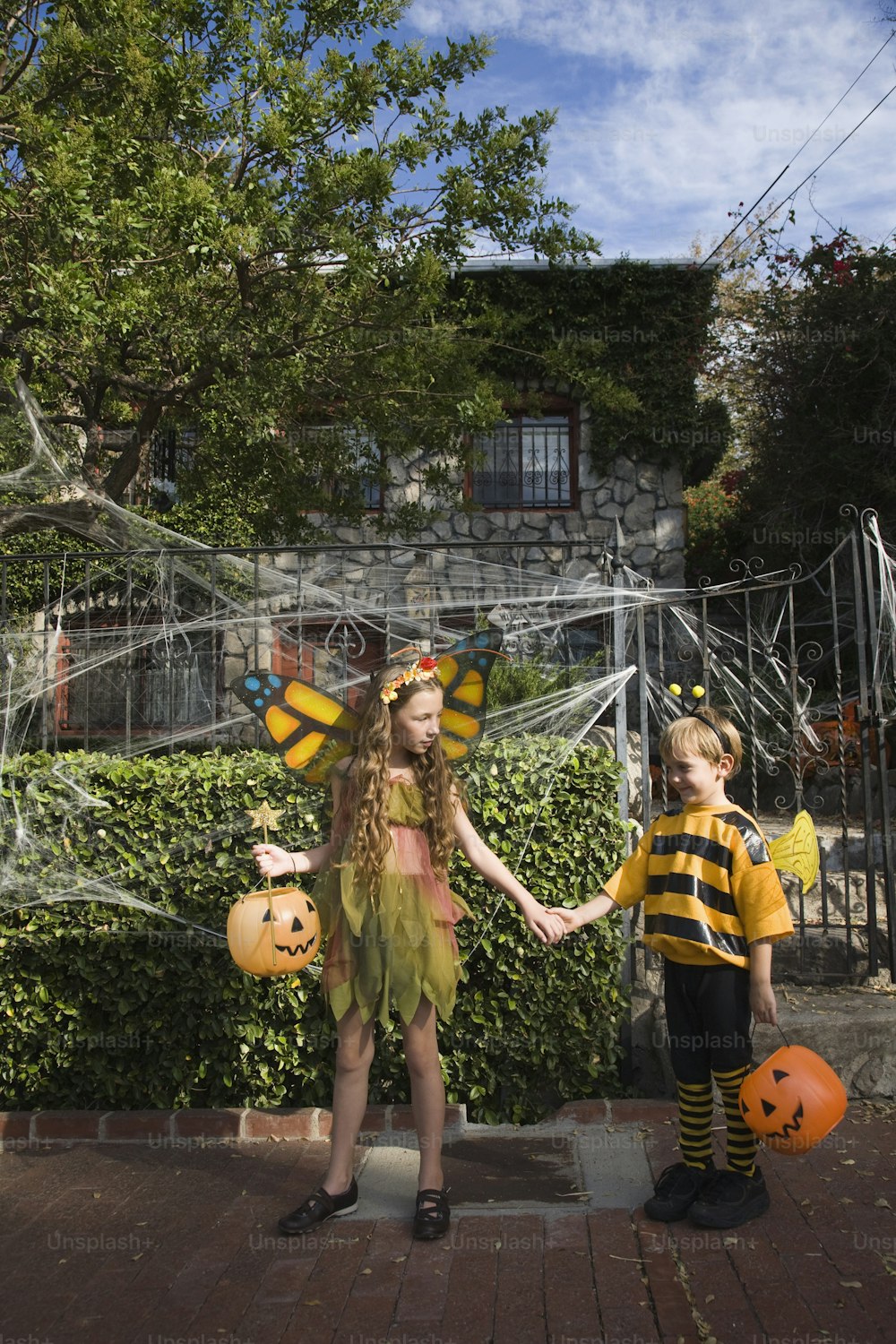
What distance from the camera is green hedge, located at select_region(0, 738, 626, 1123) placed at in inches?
161

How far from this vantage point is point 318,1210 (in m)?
3.10

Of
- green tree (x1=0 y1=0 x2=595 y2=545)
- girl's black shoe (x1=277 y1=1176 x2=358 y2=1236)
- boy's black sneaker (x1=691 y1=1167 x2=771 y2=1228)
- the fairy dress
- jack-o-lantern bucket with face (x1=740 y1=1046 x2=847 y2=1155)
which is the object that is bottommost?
girl's black shoe (x1=277 y1=1176 x2=358 y2=1236)

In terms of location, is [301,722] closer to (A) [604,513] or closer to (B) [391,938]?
(B) [391,938]

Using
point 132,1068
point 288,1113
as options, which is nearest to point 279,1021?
point 288,1113

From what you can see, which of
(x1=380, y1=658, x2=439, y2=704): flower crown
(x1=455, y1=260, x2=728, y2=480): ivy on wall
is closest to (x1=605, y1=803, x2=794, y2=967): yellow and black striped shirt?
(x1=380, y1=658, x2=439, y2=704): flower crown

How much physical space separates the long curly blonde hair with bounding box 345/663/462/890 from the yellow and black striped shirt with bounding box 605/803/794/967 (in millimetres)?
680

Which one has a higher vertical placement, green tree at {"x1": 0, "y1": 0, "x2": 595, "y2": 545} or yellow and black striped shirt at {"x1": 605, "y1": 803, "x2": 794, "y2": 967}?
green tree at {"x1": 0, "y1": 0, "x2": 595, "y2": 545}

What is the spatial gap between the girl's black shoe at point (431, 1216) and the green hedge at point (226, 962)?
1.00 meters

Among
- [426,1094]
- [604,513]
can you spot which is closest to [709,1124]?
[426,1094]

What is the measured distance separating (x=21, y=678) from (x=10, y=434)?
79.8 inches

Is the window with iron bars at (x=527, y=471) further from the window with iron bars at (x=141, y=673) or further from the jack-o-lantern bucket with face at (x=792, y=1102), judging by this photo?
the jack-o-lantern bucket with face at (x=792, y=1102)

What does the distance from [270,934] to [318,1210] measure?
845 mm

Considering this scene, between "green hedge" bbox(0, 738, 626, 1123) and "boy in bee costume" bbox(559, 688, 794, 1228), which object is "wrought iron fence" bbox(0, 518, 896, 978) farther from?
"boy in bee costume" bbox(559, 688, 794, 1228)

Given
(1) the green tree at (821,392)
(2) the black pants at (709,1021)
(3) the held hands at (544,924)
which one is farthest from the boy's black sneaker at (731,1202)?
(1) the green tree at (821,392)
